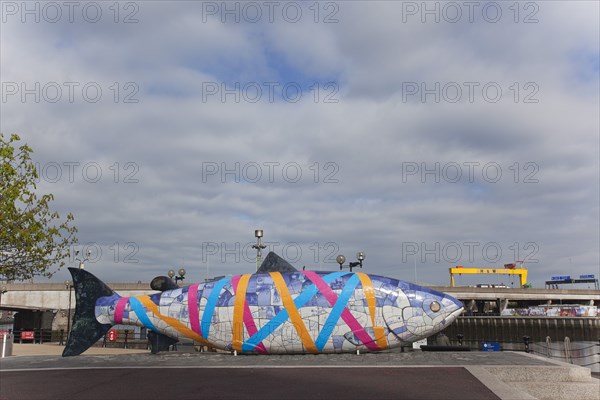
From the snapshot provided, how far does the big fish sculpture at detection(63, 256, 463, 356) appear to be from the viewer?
15.9 meters

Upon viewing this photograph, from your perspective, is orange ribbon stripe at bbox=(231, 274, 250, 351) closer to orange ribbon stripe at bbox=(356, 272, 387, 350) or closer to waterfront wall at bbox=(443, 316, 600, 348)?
orange ribbon stripe at bbox=(356, 272, 387, 350)

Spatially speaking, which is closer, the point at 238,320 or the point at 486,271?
the point at 238,320

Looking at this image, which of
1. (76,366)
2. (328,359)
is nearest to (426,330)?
(328,359)

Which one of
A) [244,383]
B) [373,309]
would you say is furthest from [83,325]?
[373,309]

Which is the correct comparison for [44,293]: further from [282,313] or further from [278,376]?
[278,376]

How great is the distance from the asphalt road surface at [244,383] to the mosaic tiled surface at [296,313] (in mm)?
3066

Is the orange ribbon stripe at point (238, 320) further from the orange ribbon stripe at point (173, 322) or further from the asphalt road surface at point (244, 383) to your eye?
the asphalt road surface at point (244, 383)

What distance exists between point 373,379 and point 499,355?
18.6ft

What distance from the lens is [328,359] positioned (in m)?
14.9

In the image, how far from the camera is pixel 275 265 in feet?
57.9

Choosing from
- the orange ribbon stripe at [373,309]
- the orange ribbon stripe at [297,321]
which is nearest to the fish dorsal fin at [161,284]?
the orange ribbon stripe at [297,321]

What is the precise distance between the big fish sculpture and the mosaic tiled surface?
1.2 inches

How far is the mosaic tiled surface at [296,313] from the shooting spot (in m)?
15.9

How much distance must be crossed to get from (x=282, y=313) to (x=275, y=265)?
6.96ft
